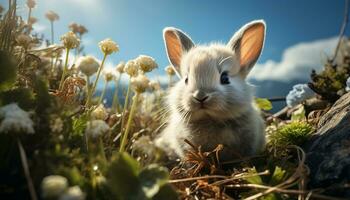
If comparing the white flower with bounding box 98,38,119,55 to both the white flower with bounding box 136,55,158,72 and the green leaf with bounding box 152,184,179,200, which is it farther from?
the green leaf with bounding box 152,184,179,200

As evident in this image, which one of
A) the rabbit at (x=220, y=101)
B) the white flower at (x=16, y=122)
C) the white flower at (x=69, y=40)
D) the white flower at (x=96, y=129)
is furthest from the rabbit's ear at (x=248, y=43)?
the white flower at (x=16, y=122)

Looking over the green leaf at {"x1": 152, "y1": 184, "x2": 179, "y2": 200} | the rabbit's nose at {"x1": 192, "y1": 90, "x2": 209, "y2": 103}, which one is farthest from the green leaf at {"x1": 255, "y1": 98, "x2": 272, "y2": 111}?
the green leaf at {"x1": 152, "y1": 184, "x2": 179, "y2": 200}

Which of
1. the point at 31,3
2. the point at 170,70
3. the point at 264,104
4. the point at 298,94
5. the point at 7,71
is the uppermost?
the point at 31,3

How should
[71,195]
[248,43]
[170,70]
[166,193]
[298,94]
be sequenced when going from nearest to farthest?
[71,195] → [166,193] → [248,43] → [170,70] → [298,94]

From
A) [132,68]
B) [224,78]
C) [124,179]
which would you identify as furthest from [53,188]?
[224,78]

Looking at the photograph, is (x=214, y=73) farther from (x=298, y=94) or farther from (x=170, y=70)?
(x=298, y=94)

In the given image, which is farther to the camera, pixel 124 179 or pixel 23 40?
pixel 23 40
